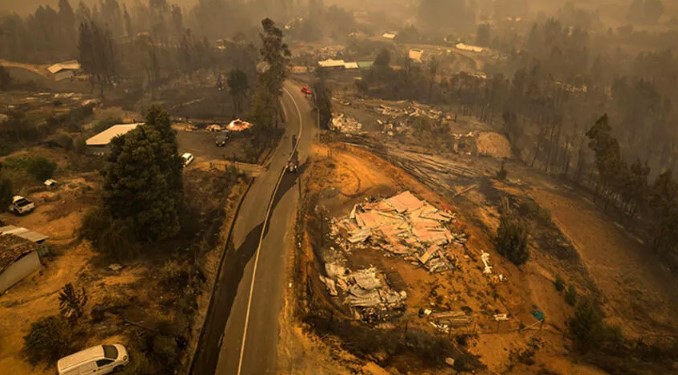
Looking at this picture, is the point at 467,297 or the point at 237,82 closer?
the point at 467,297

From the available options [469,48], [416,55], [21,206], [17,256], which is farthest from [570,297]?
[469,48]

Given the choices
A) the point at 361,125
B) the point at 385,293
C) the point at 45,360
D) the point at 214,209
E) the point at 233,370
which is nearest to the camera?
the point at 45,360

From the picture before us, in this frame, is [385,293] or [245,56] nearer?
[385,293]

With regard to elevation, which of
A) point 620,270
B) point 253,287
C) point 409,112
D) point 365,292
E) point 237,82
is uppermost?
point 237,82

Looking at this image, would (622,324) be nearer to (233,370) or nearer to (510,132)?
(233,370)

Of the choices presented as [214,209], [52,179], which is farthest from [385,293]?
[52,179]

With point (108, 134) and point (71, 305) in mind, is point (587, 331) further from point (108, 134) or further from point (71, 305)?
point (108, 134)

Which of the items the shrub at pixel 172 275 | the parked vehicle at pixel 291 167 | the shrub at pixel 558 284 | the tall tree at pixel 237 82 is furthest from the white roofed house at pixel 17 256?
the tall tree at pixel 237 82

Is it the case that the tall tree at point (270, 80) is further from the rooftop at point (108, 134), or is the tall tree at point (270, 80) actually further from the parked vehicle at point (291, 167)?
the rooftop at point (108, 134)
